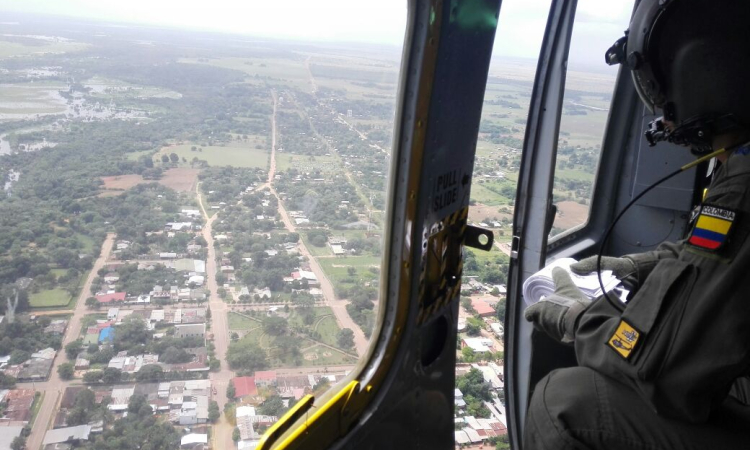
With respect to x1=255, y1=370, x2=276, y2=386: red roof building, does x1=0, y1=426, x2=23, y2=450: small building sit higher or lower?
higher

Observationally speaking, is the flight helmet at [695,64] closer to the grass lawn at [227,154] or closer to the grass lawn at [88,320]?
the grass lawn at [227,154]

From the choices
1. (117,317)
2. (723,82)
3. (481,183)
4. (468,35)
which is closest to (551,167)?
(481,183)

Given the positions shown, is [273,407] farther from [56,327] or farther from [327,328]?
[56,327]

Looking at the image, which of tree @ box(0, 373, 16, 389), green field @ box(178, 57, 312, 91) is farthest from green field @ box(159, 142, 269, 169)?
tree @ box(0, 373, 16, 389)

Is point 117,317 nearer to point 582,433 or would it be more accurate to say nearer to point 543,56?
point 582,433

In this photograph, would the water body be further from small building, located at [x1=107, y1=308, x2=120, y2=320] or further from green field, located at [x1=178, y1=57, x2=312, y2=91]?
green field, located at [x1=178, y1=57, x2=312, y2=91]

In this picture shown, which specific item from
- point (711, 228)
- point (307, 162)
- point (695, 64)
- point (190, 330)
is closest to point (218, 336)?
point (190, 330)

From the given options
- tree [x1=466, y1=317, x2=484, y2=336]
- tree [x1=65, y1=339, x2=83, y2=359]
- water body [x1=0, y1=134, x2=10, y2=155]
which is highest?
water body [x1=0, y1=134, x2=10, y2=155]
